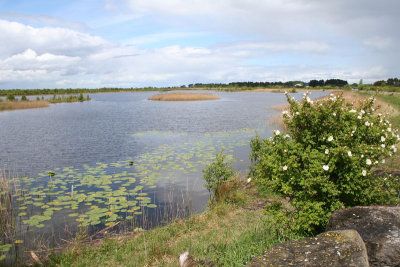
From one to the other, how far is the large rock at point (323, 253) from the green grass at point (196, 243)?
1410mm

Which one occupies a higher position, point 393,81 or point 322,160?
point 393,81

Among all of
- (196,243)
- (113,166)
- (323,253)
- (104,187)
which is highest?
(323,253)

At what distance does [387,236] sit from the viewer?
6.00m

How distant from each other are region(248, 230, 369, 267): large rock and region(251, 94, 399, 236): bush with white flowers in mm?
1689

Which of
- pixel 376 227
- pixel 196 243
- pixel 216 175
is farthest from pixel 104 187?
pixel 376 227

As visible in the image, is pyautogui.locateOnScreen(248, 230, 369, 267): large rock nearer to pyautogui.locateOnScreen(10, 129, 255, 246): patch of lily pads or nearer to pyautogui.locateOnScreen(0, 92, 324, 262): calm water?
pyautogui.locateOnScreen(0, 92, 324, 262): calm water

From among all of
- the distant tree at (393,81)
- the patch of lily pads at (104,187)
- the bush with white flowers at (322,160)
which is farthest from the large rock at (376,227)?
the distant tree at (393,81)

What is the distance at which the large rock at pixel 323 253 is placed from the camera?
5137mm

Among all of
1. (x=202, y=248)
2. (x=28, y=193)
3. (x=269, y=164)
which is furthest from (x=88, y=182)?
(x=269, y=164)

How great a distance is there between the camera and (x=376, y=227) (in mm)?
6277

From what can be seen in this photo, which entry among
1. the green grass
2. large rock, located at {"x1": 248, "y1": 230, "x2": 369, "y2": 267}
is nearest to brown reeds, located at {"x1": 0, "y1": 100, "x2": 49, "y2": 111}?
the green grass

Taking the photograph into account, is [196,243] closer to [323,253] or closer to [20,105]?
[323,253]

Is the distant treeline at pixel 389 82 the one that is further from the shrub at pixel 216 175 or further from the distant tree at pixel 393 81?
the shrub at pixel 216 175

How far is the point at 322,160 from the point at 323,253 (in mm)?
2711
